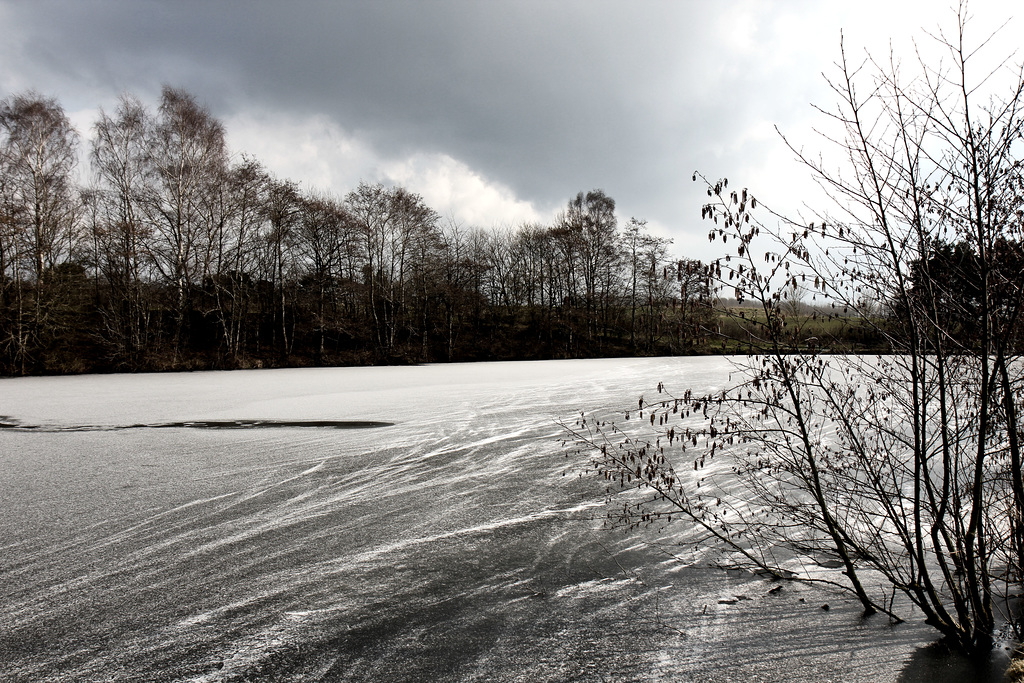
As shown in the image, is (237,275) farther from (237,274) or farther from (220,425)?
(220,425)

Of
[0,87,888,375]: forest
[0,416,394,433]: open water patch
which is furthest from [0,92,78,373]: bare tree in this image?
[0,416,394,433]: open water patch

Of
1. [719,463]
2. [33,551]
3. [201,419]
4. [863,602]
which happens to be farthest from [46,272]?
[863,602]

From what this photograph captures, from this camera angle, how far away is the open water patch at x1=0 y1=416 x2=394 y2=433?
329 inches

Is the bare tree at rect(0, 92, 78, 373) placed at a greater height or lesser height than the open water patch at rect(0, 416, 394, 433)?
greater

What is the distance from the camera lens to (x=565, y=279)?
36.8m

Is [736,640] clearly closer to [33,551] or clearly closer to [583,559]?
[583,559]

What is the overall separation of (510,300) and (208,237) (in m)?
20.0

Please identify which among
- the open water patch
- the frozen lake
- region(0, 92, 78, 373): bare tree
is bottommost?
the frozen lake

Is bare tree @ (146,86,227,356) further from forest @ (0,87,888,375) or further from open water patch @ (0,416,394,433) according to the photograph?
open water patch @ (0,416,394,433)

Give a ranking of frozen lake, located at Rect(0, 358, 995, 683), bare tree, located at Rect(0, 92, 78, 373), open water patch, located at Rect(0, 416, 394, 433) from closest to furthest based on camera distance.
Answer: frozen lake, located at Rect(0, 358, 995, 683)
open water patch, located at Rect(0, 416, 394, 433)
bare tree, located at Rect(0, 92, 78, 373)

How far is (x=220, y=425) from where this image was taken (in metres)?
8.65

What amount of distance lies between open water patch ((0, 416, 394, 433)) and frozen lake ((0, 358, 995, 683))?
1397 mm

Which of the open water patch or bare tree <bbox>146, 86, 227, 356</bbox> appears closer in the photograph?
the open water patch

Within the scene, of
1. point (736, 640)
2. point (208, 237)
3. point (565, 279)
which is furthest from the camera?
point (565, 279)
